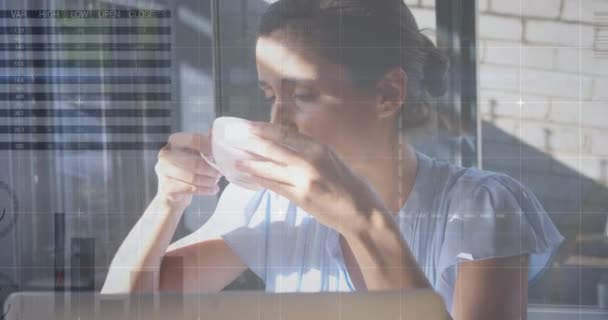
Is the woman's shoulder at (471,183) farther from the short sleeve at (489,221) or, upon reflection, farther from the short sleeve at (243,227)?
the short sleeve at (243,227)

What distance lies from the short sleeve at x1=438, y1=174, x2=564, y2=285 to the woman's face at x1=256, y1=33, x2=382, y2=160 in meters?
0.48

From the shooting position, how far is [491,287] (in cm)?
252

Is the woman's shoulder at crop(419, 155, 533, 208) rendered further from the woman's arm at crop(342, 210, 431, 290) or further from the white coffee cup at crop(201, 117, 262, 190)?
the white coffee cup at crop(201, 117, 262, 190)

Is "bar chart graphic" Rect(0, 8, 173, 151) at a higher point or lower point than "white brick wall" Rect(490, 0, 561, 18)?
lower

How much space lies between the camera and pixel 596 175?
252 cm

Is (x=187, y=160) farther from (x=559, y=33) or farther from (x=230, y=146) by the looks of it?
(x=559, y=33)

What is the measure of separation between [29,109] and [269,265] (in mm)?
1249

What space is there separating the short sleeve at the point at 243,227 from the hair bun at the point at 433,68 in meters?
0.86

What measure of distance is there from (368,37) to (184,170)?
0.96 meters

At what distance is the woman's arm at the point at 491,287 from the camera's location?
98.6 inches

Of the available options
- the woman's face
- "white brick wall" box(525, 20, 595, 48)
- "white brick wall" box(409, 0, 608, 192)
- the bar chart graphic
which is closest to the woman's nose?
the woman's face

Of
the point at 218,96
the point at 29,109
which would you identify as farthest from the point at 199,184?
the point at 29,109

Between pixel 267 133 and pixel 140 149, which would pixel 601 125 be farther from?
pixel 140 149

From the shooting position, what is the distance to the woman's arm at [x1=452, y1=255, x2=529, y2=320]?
2.50m
